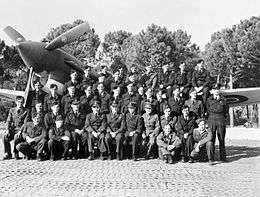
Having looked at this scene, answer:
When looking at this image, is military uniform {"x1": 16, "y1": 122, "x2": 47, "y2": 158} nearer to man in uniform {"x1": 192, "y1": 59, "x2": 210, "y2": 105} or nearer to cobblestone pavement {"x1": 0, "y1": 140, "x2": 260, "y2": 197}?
cobblestone pavement {"x1": 0, "y1": 140, "x2": 260, "y2": 197}

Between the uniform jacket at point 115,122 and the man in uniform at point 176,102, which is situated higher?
the man in uniform at point 176,102

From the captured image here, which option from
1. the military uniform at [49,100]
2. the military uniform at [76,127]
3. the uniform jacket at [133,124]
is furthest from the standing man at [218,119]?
the military uniform at [49,100]

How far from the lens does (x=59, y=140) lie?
9922mm

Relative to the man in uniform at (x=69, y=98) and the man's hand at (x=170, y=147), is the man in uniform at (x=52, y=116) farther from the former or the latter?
the man's hand at (x=170, y=147)

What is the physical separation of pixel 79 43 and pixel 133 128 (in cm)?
3093

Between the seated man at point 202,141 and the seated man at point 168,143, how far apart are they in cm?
43

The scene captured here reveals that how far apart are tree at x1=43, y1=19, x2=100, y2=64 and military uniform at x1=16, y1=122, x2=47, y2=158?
22.2 metres

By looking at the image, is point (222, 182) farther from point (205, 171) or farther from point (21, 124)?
point (21, 124)

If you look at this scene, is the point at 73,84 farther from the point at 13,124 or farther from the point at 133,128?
the point at 133,128

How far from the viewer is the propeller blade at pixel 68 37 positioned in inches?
474

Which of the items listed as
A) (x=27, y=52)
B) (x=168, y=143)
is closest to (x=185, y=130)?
(x=168, y=143)

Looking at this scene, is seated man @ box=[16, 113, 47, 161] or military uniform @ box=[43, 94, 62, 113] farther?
military uniform @ box=[43, 94, 62, 113]

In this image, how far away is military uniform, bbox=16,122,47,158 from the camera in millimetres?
9906

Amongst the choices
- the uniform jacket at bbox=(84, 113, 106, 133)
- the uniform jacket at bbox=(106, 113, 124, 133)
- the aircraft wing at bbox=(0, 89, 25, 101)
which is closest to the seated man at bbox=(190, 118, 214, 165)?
the uniform jacket at bbox=(106, 113, 124, 133)
